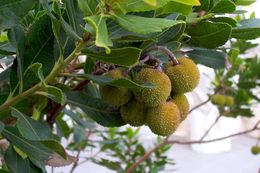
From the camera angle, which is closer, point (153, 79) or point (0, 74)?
point (153, 79)

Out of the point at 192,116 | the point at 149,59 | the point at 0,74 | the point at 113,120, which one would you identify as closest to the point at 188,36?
the point at 149,59

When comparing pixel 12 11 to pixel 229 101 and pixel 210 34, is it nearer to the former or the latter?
pixel 210 34

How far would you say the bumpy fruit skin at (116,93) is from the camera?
490mm

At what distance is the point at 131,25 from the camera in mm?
344

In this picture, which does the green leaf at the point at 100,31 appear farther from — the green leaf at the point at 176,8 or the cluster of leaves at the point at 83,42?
the green leaf at the point at 176,8

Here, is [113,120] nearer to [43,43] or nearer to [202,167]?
[43,43]

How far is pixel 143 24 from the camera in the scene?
0.34 meters

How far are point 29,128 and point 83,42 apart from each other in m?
0.15

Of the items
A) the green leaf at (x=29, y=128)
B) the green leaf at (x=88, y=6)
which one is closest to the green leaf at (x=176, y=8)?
the green leaf at (x=88, y=6)

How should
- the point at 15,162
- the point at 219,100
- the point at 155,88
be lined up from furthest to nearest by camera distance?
1. the point at 219,100
2. the point at 15,162
3. the point at 155,88

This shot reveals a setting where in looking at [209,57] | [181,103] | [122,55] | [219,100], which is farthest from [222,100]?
[122,55]

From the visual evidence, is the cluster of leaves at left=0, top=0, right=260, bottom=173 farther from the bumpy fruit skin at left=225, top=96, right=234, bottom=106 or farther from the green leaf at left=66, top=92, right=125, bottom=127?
the bumpy fruit skin at left=225, top=96, right=234, bottom=106

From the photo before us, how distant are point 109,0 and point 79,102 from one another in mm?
251

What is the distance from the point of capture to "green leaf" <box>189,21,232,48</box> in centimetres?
48
